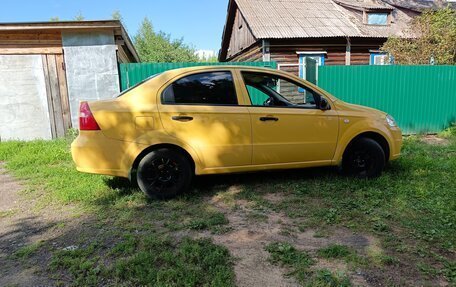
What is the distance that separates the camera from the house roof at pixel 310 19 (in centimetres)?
1584

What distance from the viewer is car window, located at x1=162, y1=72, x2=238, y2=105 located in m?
4.38

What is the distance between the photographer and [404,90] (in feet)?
30.9

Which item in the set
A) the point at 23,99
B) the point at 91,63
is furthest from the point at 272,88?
the point at 23,99

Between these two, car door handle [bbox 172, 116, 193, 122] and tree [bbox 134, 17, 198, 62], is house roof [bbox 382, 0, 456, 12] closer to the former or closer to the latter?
car door handle [bbox 172, 116, 193, 122]

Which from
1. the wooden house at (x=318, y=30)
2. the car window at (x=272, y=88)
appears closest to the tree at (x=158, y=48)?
the wooden house at (x=318, y=30)

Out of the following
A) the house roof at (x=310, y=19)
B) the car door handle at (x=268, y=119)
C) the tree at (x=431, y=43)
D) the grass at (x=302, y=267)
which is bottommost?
the grass at (x=302, y=267)

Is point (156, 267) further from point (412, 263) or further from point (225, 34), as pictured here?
point (225, 34)

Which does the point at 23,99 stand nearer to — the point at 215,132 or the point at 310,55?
the point at 215,132

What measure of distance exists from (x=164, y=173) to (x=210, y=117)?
0.91 m

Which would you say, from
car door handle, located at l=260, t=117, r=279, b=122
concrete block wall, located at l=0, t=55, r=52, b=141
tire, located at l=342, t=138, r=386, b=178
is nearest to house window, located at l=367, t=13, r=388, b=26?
tire, located at l=342, t=138, r=386, b=178

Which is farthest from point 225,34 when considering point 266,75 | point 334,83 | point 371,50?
point 266,75

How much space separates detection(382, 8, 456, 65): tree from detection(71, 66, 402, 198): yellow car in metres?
8.94

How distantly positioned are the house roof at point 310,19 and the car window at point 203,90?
37.1 ft

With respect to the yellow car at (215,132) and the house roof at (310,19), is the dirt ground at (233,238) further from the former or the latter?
the house roof at (310,19)
